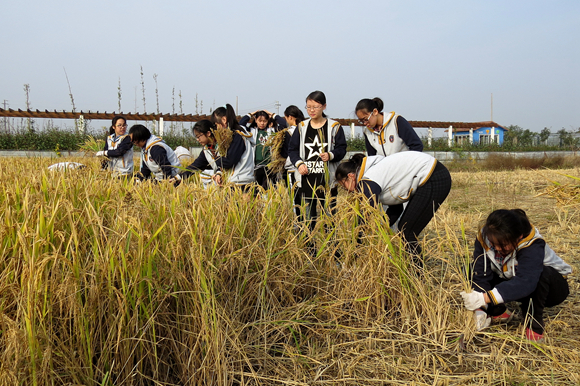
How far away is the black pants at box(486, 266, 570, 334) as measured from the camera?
2.20m

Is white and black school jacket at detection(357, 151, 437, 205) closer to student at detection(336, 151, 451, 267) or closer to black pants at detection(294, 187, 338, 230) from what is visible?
student at detection(336, 151, 451, 267)

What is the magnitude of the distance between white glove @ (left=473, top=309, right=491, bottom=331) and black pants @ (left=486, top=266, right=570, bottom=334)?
120 millimetres

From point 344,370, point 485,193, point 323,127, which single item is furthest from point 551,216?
point 344,370

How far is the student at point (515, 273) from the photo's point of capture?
2.10 m

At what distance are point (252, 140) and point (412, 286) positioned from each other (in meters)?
2.44

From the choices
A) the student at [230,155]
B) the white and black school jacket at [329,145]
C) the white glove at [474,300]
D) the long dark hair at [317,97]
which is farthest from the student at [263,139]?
the white glove at [474,300]

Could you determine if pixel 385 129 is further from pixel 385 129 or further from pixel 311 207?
pixel 311 207

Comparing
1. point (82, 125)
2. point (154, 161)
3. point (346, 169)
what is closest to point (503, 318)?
point (346, 169)

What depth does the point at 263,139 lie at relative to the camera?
442cm

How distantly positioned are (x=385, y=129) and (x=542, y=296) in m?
1.63

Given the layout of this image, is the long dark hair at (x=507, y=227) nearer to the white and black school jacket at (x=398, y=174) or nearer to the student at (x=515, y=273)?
the student at (x=515, y=273)

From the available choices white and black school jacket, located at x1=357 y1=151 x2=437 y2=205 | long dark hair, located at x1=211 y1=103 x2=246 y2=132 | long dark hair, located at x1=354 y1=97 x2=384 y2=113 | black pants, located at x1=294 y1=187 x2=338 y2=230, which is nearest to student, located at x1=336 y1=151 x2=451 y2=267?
white and black school jacket, located at x1=357 y1=151 x2=437 y2=205

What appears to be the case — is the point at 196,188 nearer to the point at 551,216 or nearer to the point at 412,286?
the point at 412,286

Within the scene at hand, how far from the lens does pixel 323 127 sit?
11.8 ft
